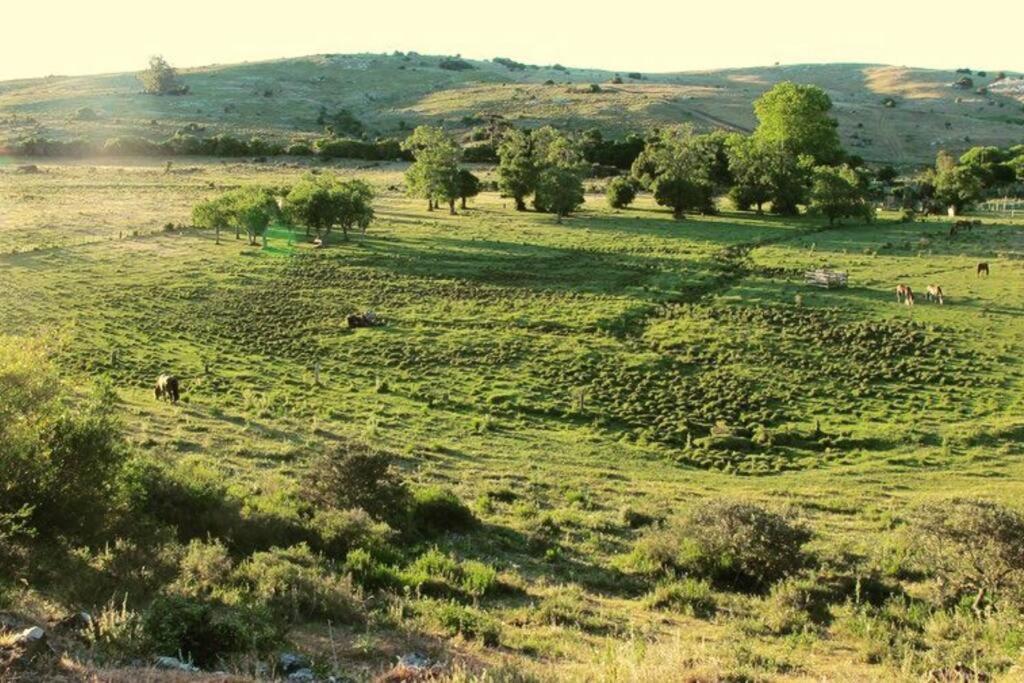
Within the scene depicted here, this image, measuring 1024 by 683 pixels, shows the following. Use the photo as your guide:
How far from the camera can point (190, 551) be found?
1377cm

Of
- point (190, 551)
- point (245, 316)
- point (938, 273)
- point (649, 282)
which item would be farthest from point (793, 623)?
point (938, 273)

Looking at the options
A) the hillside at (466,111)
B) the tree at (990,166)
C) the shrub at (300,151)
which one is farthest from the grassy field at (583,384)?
the hillside at (466,111)

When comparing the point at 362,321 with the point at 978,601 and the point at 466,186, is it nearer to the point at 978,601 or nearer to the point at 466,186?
the point at 978,601

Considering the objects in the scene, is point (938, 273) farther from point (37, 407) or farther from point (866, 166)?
point (866, 166)

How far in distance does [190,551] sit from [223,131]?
14198 centimetres

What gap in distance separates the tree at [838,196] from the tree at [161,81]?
152754mm

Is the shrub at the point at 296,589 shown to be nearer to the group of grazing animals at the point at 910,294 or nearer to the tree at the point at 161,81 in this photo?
the group of grazing animals at the point at 910,294

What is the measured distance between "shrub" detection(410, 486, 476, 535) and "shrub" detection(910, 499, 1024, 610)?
9.72 m

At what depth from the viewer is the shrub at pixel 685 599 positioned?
14609 mm

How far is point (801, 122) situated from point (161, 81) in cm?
14423

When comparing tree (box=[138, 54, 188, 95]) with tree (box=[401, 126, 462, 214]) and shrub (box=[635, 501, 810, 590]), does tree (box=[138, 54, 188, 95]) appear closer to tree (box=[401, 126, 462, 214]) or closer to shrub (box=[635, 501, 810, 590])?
tree (box=[401, 126, 462, 214])

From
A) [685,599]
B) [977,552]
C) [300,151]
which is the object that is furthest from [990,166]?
[685,599]

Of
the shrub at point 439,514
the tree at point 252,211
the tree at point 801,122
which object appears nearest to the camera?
the shrub at point 439,514

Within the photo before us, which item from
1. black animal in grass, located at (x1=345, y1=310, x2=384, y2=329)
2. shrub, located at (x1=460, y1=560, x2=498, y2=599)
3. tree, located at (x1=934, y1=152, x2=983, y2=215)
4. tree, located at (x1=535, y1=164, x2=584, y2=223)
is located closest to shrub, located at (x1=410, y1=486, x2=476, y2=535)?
shrub, located at (x1=460, y1=560, x2=498, y2=599)
